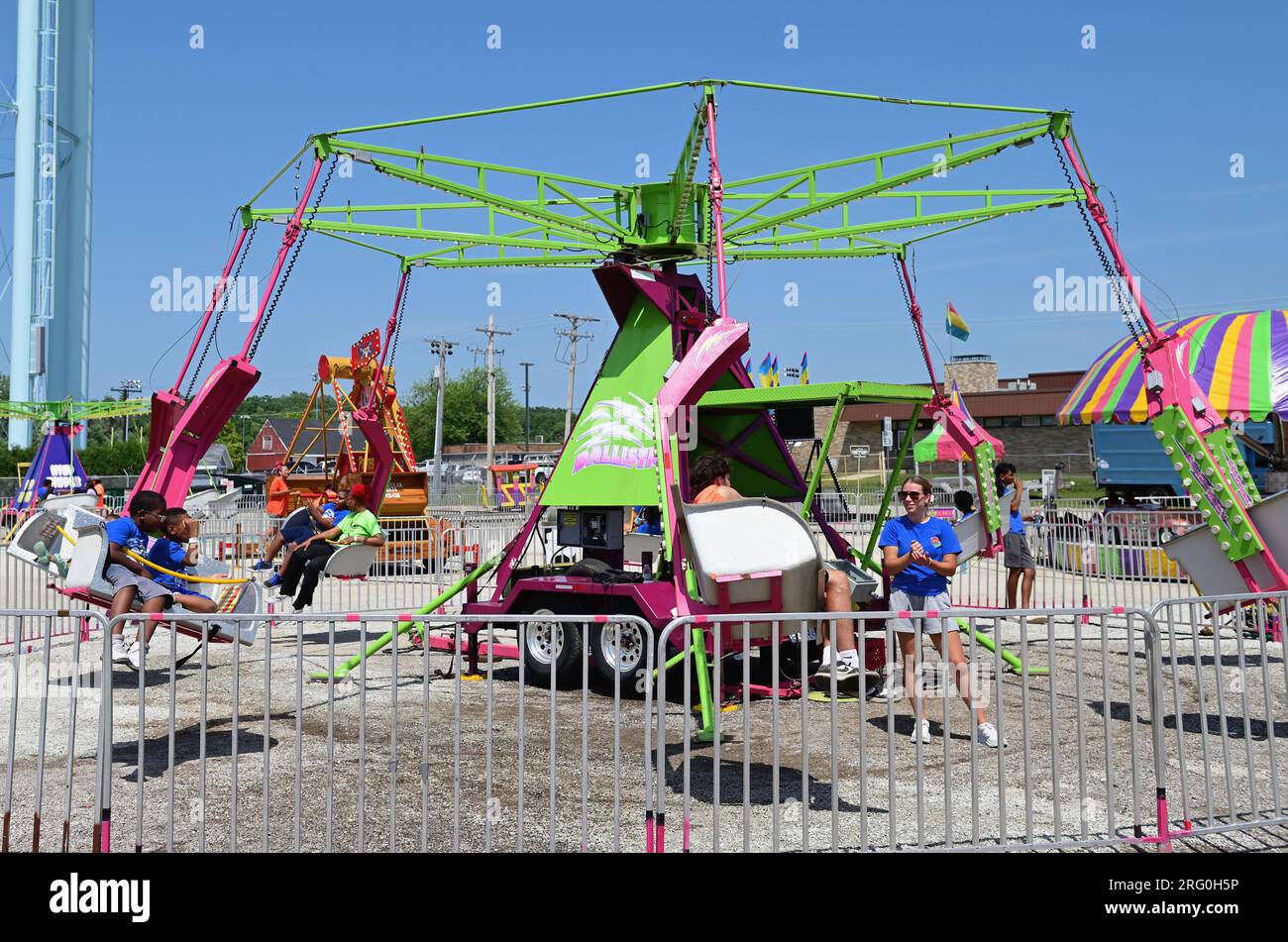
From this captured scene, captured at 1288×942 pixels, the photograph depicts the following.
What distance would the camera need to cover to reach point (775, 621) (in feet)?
17.2

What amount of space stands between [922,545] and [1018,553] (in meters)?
5.91

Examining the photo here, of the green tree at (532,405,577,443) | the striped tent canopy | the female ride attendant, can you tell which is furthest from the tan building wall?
the green tree at (532,405,577,443)

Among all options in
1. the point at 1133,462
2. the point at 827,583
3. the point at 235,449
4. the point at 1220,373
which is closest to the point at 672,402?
the point at 827,583

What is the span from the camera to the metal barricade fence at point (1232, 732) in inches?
219

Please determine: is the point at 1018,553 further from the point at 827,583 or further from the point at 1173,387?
the point at 827,583

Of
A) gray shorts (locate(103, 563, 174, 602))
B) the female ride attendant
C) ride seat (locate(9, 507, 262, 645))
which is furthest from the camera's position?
gray shorts (locate(103, 563, 174, 602))

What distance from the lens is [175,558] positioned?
9227 millimetres

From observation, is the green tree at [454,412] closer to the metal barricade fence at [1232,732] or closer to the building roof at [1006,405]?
the building roof at [1006,405]

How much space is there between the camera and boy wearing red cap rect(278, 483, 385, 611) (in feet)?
38.9

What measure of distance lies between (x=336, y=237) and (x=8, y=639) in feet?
18.3

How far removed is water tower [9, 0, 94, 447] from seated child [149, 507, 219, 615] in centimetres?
5150

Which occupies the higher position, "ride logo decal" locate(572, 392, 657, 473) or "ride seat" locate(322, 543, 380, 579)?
"ride logo decal" locate(572, 392, 657, 473)

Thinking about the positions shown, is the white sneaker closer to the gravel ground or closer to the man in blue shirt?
the gravel ground
